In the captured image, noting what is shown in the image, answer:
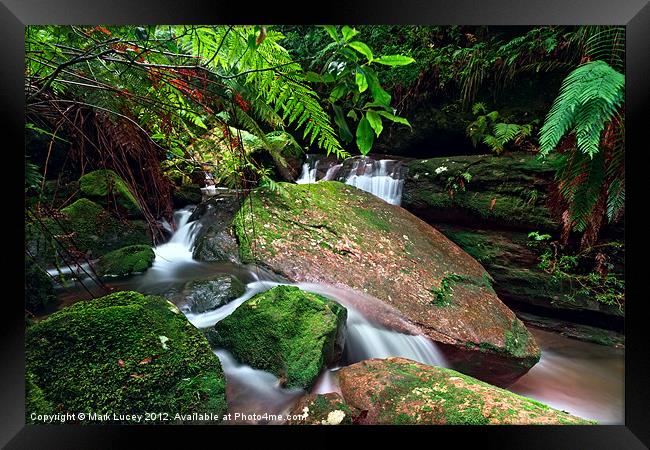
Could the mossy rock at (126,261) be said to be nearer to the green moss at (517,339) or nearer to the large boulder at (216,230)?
the large boulder at (216,230)

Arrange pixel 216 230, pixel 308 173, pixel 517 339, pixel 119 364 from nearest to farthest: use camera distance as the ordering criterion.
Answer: pixel 119 364, pixel 517 339, pixel 216 230, pixel 308 173

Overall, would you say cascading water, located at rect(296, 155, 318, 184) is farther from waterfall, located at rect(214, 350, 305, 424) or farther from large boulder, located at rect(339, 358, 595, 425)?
large boulder, located at rect(339, 358, 595, 425)

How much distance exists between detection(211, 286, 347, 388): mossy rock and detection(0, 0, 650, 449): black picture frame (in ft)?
1.03

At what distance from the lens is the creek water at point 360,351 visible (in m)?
1.34

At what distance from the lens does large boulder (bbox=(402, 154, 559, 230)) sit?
94.7 inches

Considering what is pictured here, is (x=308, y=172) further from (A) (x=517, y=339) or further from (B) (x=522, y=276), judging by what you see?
(A) (x=517, y=339)

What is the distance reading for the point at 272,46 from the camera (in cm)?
100

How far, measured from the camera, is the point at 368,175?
9.82 feet

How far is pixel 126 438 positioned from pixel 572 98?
246cm

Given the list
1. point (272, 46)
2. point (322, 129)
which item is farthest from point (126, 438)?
point (272, 46)

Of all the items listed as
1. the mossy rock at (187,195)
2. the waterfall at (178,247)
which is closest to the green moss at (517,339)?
the waterfall at (178,247)
